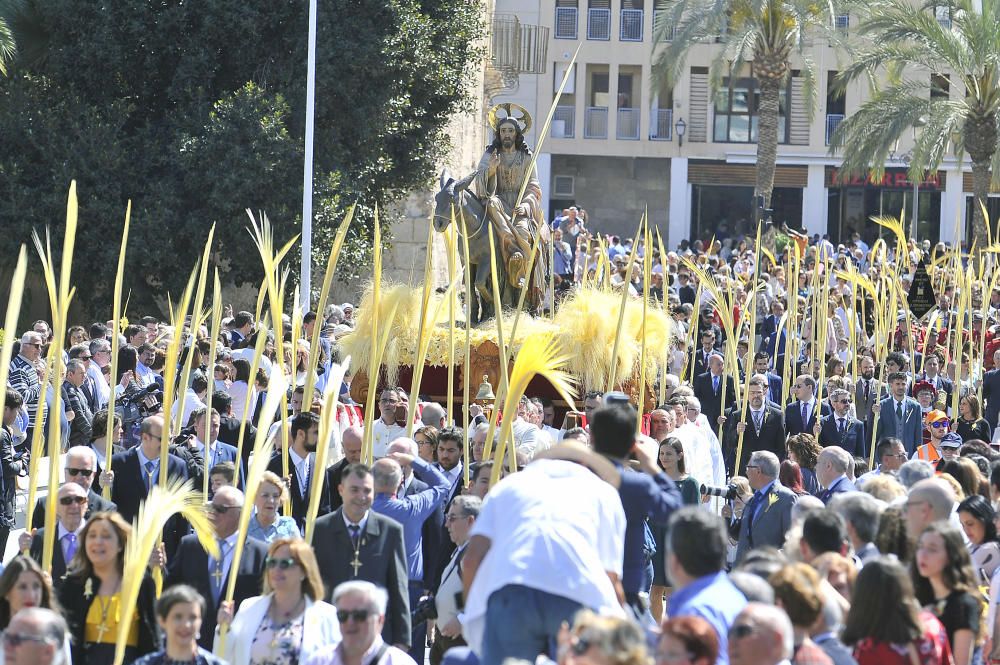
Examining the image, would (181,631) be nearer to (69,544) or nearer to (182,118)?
(69,544)

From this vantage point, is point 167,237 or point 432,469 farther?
point 167,237

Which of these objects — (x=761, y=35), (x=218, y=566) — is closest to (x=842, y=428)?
(x=218, y=566)

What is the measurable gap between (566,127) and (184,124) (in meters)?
24.4

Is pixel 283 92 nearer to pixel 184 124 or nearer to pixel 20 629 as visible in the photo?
pixel 184 124

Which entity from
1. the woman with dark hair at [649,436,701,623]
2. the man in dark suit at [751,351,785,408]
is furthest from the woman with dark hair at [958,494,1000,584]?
the man in dark suit at [751,351,785,408]

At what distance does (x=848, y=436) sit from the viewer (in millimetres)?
12570

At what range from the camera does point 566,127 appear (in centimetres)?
4525

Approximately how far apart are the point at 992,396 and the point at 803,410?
244 centimetres

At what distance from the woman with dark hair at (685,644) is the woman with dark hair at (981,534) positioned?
8.73ft

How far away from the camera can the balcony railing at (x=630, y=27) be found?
148 ft

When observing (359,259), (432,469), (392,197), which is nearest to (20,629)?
(432,469)

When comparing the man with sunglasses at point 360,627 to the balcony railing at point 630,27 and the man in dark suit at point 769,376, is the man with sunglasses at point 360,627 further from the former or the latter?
the balcony railing at point 630,27

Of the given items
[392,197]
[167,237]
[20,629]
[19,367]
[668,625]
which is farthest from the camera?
[392,197]

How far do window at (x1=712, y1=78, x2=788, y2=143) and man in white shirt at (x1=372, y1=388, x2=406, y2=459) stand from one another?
3512 centimetres
